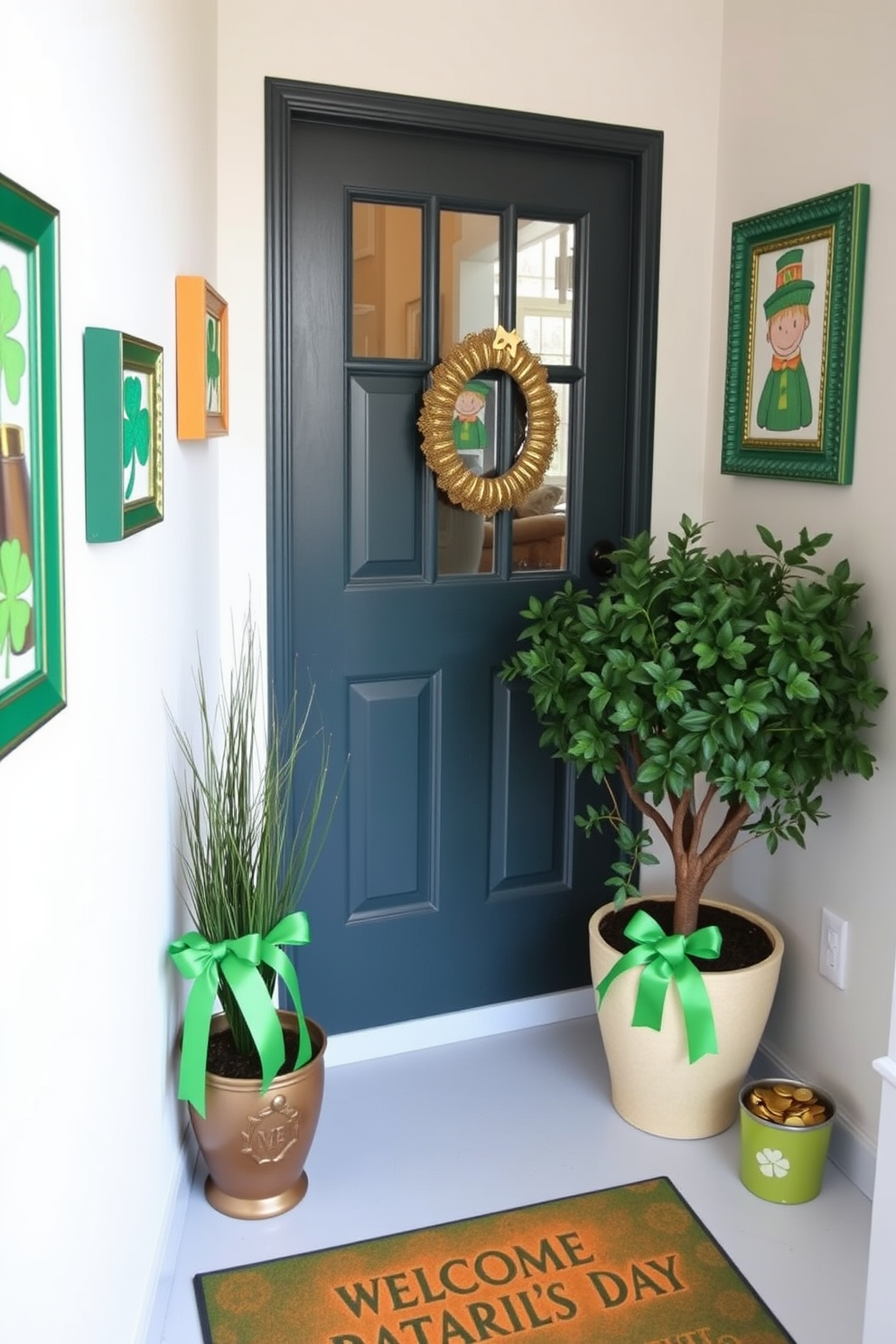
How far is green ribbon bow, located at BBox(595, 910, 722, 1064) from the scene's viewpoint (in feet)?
7.44

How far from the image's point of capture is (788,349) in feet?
7.96

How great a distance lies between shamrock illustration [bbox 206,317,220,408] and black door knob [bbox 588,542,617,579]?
97cm

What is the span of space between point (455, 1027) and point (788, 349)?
5.37ft

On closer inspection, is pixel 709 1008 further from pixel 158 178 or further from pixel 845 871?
pixel 158 178

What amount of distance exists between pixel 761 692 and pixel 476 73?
4.58 ft

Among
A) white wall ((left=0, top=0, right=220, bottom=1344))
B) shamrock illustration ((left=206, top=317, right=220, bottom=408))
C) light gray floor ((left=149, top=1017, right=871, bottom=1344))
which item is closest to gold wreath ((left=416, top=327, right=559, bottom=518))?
shamrock illustration ((left=206, top=317, right=220, bottom=408))

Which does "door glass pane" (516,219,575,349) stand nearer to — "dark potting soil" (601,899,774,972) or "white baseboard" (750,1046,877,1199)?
"dark potting soil" (601,899,774,972)

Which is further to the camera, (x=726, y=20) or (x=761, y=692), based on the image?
(x=726, y=20)

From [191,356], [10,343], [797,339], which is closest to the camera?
[10,343]

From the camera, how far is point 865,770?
7.05ft

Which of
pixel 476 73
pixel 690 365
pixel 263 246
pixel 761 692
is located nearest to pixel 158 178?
pixel 263 246

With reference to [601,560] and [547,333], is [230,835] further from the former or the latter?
[547,333]

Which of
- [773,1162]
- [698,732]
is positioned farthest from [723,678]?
[773,1162]

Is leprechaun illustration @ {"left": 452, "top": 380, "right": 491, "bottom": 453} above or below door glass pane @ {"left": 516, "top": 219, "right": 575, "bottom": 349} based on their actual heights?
below
